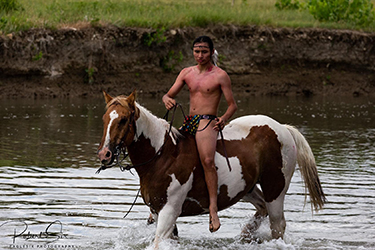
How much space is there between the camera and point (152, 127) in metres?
6.20

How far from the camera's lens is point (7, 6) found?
2420cm

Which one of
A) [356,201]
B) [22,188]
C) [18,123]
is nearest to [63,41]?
[18,123]

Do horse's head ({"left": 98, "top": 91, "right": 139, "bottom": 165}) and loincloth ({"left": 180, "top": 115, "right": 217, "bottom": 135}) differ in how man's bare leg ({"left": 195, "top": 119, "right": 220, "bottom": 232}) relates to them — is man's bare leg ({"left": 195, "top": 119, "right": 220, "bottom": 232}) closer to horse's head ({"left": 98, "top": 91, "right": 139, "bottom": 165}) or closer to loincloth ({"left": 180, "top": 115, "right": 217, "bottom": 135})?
loincloth ({"left": 180, "top": 115, "right": 217, "bottom": 135})

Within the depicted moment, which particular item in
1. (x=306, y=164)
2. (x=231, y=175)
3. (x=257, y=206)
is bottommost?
(x=257, y=206)

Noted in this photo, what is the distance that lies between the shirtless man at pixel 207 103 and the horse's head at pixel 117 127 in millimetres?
478

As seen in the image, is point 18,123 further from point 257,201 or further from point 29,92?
point 257,201

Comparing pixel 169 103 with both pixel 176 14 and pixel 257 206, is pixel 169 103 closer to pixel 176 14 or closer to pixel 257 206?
pixel 257 206

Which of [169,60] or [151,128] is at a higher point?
[151,128]

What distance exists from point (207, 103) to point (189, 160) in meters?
0.64

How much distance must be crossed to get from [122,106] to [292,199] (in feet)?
12.7

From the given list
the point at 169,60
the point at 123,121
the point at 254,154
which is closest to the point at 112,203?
the point at 254,154
